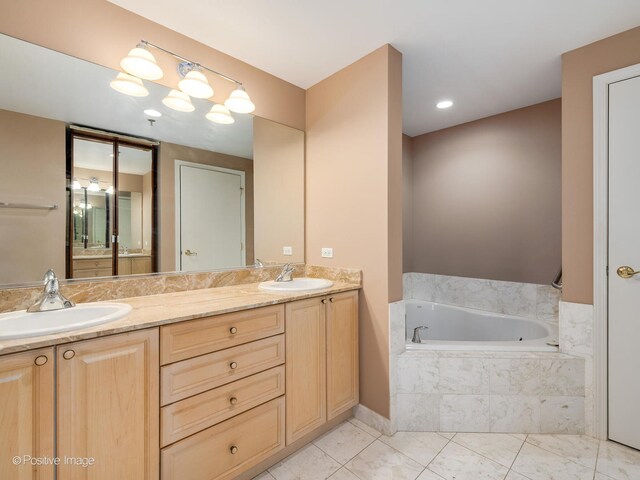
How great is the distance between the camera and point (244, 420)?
4.74 ft

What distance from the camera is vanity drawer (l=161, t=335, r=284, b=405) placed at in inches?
48.0

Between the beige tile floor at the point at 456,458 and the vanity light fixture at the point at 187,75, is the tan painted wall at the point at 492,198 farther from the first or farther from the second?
the vanity light fixture at the point at 187,75

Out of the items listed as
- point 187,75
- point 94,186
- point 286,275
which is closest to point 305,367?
point 286,275

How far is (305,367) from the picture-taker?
172 cm

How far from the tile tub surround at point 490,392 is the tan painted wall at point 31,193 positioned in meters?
2.04

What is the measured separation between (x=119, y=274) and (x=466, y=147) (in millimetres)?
3223

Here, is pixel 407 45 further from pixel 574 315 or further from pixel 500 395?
pixel 500 395

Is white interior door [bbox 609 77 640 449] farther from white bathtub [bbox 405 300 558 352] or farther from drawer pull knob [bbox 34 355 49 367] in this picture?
drawer pull knob [bbox 34 355 49 367]

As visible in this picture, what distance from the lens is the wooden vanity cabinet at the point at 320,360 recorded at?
166 centimetres

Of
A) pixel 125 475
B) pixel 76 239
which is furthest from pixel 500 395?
pixel 76 239

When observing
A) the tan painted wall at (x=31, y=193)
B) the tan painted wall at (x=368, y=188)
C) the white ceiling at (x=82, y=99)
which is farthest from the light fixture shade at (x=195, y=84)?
the tan painted wall at (x=368, y=188)

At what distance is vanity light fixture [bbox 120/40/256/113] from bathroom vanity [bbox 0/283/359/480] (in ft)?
3.94

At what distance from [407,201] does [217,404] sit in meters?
2.88

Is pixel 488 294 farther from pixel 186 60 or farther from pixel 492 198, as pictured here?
pixel 186 60
